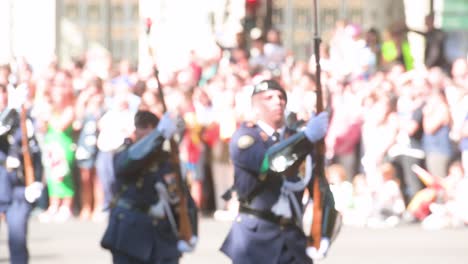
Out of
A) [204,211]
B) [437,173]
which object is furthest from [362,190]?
[204,211]

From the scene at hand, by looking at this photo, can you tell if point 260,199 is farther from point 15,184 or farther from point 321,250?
point 15,184

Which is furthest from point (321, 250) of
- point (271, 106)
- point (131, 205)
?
point (131, 205)

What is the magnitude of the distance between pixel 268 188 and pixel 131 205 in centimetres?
117

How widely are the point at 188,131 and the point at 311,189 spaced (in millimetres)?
11469

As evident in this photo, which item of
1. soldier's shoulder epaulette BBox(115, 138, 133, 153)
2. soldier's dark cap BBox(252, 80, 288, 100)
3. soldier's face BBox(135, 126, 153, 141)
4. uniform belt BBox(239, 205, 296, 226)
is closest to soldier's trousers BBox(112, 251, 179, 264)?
soldier's shoulder epaulette BBox(115, 138, 133, 153)

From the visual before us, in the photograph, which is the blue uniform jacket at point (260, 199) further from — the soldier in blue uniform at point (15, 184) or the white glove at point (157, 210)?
the soldier in blue uniform at point (15, 184)

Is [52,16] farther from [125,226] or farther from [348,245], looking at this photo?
[125,226]

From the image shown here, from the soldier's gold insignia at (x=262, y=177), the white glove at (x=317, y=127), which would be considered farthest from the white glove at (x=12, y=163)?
the white glove at (x=317, y=127)

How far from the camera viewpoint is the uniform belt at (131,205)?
37.9 ft

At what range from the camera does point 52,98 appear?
2259 cm

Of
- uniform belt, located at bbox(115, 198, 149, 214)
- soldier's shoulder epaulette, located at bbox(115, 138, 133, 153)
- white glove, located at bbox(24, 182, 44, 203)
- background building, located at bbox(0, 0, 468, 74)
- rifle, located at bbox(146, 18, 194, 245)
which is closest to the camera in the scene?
rifle, located at bbox(146, 18, 194, 245)

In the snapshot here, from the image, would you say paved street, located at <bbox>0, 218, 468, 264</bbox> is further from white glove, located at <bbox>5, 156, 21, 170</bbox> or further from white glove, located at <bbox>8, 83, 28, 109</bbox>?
white glove, located at <bbox>8, 83, 28, 109</bbox>

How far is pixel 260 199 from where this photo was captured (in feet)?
35.4

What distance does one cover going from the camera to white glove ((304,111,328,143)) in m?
10.1
